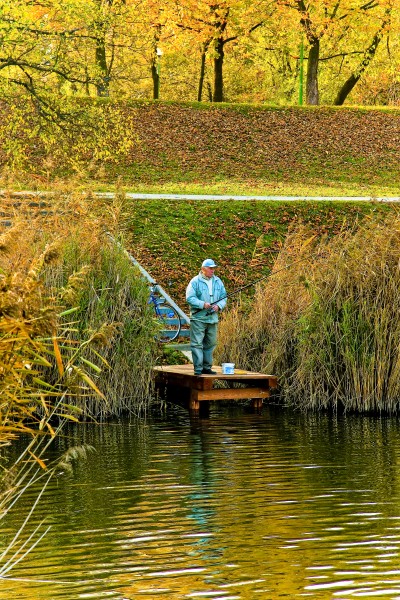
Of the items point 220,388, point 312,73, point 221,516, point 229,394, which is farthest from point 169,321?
point 312,73

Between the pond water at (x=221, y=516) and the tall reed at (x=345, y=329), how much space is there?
0.92 m

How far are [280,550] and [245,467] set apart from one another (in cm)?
349

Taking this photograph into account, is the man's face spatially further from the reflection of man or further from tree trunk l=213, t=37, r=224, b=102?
tree trunk l=213, t=37, r=224, b=102

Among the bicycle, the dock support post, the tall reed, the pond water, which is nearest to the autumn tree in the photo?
the bicycle

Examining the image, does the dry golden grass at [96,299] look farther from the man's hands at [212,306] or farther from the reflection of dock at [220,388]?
the man's hands at [212,306]

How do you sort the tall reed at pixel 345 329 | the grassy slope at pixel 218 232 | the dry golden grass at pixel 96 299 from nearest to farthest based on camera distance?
the dry golden grass at pixel 96 299
the tall reed at pixel 345 329
the grassy slope at pixel 218 232

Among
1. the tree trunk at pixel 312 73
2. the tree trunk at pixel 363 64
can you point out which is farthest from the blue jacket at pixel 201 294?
the tree trunk at pixel 363 64

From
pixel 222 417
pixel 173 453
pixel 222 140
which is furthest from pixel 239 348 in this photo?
pixel 222 140

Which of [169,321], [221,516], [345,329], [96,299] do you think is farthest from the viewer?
[169,321]

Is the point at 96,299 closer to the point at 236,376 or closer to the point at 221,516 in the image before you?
the point at 236,376

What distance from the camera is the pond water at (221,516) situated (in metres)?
7.24

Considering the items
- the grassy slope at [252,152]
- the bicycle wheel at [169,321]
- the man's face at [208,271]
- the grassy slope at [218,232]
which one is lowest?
the bicycle wheel at [169,321]

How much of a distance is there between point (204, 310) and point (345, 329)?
5.89 ft

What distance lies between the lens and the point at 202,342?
1560cm
